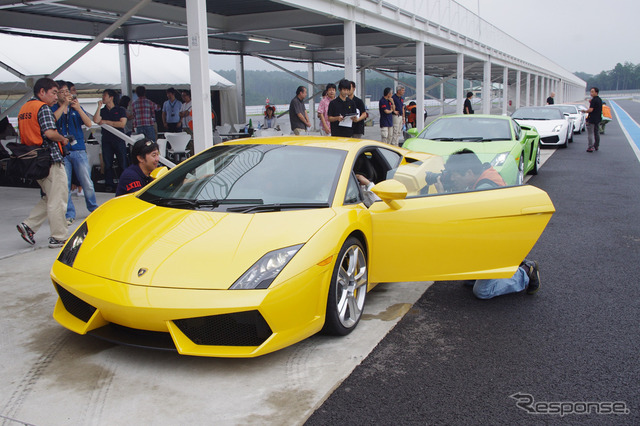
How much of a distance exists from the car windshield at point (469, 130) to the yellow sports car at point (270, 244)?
17.0 ft

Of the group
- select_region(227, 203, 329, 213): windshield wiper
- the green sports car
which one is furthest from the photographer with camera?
the green sports car

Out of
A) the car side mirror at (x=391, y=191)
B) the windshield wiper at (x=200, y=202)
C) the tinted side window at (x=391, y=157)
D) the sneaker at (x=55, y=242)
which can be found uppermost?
the tinted side window at (x=391, y=157)

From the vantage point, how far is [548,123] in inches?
738

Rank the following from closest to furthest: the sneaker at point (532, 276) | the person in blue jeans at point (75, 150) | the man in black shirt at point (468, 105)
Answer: the sneaker at point (532, 276) → the person in blue jeans at point (75, 150) → the man in black shirt at point (468, 105)

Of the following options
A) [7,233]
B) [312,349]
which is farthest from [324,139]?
[7,233]

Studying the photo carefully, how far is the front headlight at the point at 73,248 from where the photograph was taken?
143 inches

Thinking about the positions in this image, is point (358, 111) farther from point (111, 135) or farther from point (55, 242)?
point (55, 242)

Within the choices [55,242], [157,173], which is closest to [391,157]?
[157,173]

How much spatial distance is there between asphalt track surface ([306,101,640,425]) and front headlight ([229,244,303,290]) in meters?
0.72

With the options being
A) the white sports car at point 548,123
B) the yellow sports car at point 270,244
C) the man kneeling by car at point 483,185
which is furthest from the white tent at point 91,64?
the man kneeling by car at point 483,185

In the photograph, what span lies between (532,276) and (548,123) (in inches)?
612

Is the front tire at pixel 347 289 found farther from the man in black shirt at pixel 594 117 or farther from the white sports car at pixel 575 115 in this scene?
the white sports car at pixel 575 115

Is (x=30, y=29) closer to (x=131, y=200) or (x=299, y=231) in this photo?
(x=131, y=200)

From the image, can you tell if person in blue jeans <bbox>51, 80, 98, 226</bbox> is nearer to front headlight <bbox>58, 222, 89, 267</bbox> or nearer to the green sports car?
front headlight <bbox>58, 222, 89, 267</bbox>
